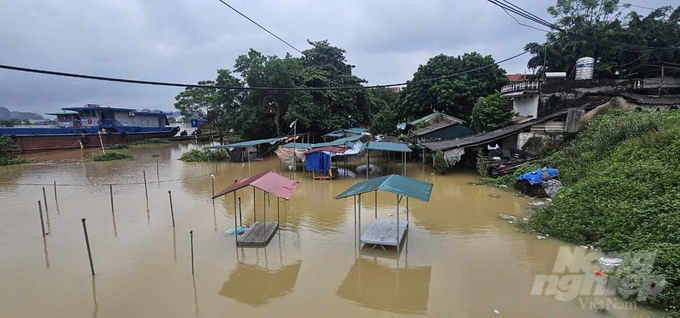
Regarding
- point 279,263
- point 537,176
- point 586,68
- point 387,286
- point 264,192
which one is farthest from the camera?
point 586,68

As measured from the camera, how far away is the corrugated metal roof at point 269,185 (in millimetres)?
8620

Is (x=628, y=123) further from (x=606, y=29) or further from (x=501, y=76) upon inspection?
(x=501, y=76)

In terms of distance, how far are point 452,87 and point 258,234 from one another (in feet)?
72.1

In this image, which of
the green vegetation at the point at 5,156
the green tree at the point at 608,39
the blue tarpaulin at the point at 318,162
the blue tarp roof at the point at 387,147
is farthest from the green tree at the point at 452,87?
the green vegetation at the point at 5,156

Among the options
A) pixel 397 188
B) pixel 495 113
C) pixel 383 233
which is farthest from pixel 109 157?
pixel 495 113

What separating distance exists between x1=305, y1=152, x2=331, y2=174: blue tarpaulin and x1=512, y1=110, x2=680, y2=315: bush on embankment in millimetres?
10895

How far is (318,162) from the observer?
59.7 feet

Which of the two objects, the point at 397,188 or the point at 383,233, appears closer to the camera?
the point at 397,188

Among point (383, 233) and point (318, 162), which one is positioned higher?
point (318, 162)

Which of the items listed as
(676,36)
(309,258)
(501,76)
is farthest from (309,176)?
(676,36)

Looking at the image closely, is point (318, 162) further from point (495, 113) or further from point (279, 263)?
point (495, 113)

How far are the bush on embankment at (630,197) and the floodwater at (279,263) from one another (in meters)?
0.77

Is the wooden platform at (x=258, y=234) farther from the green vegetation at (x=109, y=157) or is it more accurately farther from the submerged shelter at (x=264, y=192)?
the green vegetation at (x=109, y=157)

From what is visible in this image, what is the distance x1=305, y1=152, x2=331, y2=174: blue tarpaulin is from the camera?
18.1 m
